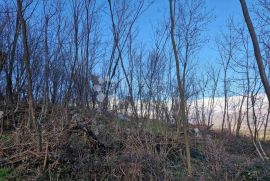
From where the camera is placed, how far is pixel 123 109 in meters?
17.2

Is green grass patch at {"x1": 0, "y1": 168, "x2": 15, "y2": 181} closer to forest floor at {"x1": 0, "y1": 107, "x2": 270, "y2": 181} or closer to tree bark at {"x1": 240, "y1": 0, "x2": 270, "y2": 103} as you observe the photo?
forest floor at {"x1": 0, "y1": 107, "x2": 270, "y2": 181}

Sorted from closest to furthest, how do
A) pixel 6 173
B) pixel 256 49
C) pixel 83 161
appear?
1. pixel 6 173
2. pixel 83 161
3. pixel 256 49

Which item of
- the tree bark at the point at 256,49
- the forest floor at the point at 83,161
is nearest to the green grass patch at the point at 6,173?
the forest floor at the point at 83,161

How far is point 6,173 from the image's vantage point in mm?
6062

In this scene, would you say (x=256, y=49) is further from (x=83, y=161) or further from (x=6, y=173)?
(x=6, y=173)

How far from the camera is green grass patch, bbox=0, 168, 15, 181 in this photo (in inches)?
231

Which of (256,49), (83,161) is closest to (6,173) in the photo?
(83,161)

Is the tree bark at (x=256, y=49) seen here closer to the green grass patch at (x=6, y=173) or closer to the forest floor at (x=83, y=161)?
the forest floor at (x=83, y=161)

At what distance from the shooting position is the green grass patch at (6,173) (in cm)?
586

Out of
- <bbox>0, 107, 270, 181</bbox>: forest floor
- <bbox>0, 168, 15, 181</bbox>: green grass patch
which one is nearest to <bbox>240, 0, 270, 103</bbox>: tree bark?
<bbox>0, 107, 270, 181</bbox>: forest floor

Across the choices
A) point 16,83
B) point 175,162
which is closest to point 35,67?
point 16,83

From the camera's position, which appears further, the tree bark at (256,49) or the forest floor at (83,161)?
the tree bark at (256,49)

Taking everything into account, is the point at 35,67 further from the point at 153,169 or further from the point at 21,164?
the point at 153,169

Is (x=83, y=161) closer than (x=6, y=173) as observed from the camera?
No
